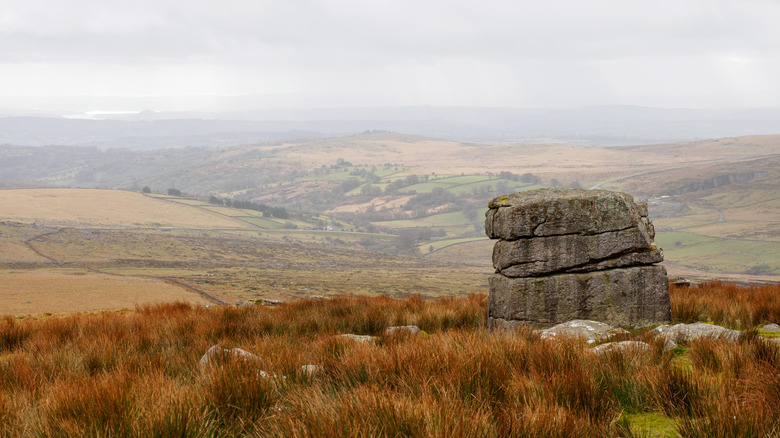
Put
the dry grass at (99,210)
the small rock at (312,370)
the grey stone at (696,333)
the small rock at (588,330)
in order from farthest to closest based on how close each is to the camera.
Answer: the dry grass at (99,210)
the small rock at (588,330)
the grey stone at (696,333)
the small rock at (312,370)

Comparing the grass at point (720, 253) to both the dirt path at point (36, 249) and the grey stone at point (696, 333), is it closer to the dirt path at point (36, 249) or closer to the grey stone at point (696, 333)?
the dirt path at point (36, 249)

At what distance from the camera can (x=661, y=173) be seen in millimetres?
161875

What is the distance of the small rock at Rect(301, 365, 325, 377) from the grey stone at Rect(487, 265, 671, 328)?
4.91 metres

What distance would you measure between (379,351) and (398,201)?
486 feet

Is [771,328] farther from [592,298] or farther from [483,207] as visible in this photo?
[483,207]

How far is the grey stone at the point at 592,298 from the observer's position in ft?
29.9

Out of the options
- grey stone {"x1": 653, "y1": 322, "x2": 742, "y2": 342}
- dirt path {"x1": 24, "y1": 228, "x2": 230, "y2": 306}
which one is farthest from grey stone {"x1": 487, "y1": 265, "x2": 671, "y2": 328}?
dirt path {"x1": 24, "y1": 228, "x2": 230, "y2": 306}

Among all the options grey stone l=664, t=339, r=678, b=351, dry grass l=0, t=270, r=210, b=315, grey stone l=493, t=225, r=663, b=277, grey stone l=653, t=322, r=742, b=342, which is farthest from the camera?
dry grass l=0, t=270, r=210, b=315

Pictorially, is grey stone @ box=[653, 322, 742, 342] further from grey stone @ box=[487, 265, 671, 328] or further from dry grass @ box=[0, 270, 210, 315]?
dry grass @ box=[0, 270, 210, 315]

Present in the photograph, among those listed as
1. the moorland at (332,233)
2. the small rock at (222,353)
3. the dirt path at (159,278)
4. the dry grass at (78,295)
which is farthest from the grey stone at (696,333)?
the dirt path at (159,278)

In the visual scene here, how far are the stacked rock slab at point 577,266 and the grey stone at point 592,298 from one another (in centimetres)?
2

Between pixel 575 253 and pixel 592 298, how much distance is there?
2.53ft

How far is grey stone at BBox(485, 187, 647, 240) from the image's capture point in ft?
30.8

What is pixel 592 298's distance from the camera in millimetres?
9188
